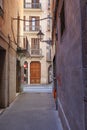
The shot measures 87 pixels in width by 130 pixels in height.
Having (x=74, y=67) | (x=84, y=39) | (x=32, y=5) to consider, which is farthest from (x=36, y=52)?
(x=84, y=39)

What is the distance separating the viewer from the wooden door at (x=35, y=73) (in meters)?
36.5

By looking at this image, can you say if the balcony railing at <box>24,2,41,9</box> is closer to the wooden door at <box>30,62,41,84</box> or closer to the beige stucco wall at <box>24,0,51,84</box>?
the beige stucco wall at <box>24,0,51,84</box>

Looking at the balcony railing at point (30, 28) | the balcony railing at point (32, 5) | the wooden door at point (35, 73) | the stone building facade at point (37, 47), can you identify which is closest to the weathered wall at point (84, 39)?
the stone building facade at point (37, 47)

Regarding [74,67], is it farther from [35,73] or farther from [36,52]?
[36,52]

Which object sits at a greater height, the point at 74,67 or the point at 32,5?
the point at 32,5

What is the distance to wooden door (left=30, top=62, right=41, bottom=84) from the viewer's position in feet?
120

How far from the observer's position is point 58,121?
8352 mm

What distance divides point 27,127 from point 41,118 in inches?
58.9

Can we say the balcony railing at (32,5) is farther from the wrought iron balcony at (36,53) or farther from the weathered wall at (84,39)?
the weathered wall at (84,39)

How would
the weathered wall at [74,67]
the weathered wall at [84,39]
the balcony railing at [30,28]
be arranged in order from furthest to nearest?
the balcony railing at [30,28]
the weathered wall at [74,67]
the weathered wall at [84,39]

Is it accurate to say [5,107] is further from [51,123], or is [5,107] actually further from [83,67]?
[83,67]

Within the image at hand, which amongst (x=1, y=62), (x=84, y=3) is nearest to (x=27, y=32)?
(x=1, y=62)

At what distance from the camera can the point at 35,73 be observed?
3675cm

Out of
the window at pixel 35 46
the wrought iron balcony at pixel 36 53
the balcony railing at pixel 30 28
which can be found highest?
the balcony railing at pixel 30 28
